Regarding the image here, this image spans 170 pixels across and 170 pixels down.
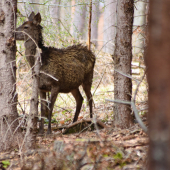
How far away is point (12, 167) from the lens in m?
4.21

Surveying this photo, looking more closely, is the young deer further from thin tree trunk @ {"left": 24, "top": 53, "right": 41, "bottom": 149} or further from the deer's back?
thin tree trunk @ {"left": 24, "top": 53, "right": 41, "bottom": 149}

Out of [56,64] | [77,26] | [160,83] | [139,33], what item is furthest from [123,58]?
[77,26]

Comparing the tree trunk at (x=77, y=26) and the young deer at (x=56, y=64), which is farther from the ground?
the tree trunk at (x=77, y=26)

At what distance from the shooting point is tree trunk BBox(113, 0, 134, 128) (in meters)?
5.58

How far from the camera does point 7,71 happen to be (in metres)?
4.88

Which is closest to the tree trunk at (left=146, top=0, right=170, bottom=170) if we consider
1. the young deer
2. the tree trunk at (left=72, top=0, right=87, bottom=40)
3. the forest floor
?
the forest floor

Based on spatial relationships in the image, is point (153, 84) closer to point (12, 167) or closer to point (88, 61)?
point (12, 167)

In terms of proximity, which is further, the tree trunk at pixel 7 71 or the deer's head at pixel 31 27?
the deer's head at pixel 31 27

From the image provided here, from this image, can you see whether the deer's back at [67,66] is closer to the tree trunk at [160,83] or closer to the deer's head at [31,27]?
the deer's head at [31,27]

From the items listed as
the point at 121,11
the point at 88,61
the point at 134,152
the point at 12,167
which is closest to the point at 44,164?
the point at 12,167

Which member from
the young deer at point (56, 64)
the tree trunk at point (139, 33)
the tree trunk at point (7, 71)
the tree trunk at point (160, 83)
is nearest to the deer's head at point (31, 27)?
the young deer at point (56, 64)

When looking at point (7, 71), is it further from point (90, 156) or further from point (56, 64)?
point (90, 156)

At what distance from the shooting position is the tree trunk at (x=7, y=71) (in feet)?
15.7

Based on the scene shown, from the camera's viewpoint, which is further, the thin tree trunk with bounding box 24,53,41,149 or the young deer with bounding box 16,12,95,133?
the young deer with bounding box 16,12,95,133
